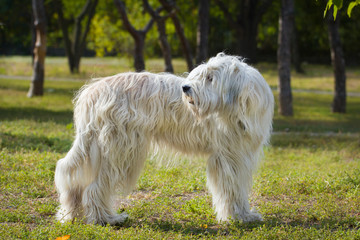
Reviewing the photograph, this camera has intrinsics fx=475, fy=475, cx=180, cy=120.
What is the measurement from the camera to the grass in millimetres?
4770

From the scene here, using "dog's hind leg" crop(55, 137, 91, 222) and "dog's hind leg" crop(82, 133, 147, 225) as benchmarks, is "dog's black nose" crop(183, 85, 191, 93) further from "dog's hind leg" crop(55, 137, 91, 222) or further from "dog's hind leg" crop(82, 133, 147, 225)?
"dog's hind leg" crop(55, 137, 91, 222)

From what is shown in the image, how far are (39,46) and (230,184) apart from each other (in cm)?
1389

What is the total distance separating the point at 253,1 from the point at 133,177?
21252 mm

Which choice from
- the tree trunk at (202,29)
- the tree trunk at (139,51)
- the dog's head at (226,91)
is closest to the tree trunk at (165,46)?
the tree trunk at (139,51)

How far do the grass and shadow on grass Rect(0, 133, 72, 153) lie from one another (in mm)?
17

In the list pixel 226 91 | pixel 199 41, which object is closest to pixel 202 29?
pixel 199 41

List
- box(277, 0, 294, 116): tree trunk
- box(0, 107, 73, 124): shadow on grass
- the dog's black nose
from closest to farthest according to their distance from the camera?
the dog's black nose < box(0, 107, 73, 124): shadow on grass < box(277, 0, 294, 116): tree trunk

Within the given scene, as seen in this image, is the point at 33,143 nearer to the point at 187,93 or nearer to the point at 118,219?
the point at 118,219

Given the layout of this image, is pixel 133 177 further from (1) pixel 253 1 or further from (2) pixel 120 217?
(1) pixel 253 1

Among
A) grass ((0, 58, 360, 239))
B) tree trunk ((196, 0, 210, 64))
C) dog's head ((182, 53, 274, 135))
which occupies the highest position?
tree trunk ((196, 0, 210, 64))

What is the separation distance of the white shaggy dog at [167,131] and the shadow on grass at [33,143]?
3.64 meters

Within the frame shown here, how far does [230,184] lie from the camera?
506cm

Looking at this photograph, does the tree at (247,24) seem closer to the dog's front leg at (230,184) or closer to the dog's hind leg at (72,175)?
the dog's front leg at (230,184)

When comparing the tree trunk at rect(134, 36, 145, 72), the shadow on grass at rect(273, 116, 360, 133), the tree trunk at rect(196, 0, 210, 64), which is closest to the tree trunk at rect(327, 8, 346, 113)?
the shadow on grass at rect(273, 116, 360, 133)
